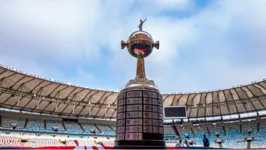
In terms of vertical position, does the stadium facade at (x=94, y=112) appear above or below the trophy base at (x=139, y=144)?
above

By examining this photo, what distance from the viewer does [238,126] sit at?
50531mm

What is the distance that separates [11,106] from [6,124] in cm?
359

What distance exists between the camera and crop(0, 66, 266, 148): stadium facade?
4050 centimetres

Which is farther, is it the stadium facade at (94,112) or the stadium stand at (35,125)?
the stadium stand at (35,125)

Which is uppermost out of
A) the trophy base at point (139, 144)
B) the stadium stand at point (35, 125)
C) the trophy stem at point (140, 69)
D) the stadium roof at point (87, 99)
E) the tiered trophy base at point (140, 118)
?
the stadium roof at point (87, 99)

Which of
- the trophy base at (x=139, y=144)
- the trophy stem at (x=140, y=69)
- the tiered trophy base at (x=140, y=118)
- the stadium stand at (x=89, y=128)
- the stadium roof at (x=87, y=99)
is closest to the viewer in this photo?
the trophy base at (x=139, y=144)

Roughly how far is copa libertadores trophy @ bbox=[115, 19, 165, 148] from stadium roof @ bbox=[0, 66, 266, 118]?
2249 centimetres

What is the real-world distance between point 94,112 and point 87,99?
6.36 metres

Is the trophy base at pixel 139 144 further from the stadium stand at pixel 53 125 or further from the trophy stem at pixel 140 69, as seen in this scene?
the stadium stand at pixel 53 125

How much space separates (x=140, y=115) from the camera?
18547mm

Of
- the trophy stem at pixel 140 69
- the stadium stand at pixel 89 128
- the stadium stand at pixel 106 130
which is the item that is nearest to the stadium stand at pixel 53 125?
the stadium stand at pixel 89 128

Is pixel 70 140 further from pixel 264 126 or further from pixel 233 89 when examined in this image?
pixel 264 126

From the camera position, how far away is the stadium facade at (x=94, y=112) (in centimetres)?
4050

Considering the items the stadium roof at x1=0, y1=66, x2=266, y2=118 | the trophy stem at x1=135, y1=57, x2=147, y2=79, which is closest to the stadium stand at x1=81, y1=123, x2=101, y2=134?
the stadium roof at x1=0, y1=66, x2=266, y2=118
